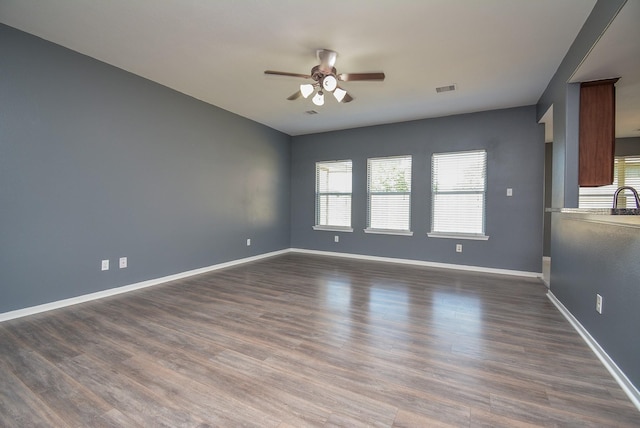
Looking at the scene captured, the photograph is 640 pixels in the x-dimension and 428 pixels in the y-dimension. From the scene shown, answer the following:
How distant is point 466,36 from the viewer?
8.58 ft

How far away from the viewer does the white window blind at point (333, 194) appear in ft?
19.5

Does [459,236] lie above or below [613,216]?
below

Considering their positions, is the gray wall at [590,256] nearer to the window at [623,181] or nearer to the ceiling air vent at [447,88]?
the ceiling air vent at [447,88]

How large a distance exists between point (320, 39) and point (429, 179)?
3272 millimetres

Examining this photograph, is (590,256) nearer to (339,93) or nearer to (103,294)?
(339,93)

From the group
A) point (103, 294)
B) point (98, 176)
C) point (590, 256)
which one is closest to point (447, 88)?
point (590, 256)

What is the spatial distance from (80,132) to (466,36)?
4.07 m

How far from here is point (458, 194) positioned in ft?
16.0

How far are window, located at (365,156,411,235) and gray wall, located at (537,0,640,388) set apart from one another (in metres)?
2.27

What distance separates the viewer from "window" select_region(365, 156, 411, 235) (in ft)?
17.4

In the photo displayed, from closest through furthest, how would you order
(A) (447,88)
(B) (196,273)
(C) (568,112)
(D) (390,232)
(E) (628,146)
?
(C) (568,112) → (A) (447,88) → (B) (196,273) → (E) (628,146) → (D) (390,232)

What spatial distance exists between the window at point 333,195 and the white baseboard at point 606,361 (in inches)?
147

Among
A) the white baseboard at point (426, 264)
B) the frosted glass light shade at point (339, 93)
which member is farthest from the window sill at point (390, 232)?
the frosted glass light shade at point (339, 93)

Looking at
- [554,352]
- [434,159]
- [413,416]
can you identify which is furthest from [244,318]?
[434,159]
